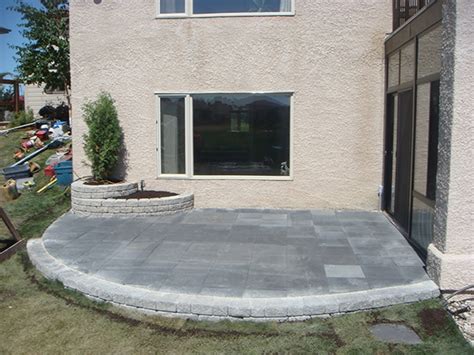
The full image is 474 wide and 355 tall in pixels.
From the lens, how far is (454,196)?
5.43 metres

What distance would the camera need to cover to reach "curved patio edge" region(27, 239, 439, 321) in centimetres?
516

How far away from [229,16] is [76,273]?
6.04 meters

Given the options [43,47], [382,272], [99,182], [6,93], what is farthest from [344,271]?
[6,93]

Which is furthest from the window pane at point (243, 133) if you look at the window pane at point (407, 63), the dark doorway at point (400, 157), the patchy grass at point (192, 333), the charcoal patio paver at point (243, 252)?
the patchy grass at point (192, 333)

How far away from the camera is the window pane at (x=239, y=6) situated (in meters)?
9.95

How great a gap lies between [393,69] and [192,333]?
6287 millimetres

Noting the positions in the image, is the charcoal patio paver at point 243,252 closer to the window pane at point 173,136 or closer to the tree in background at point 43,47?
the window pane at point 173,136

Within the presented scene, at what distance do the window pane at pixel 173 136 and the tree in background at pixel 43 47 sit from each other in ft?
29.4

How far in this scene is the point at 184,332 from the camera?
4926 millimetres

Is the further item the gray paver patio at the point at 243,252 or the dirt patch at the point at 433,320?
the gray paver patio at the point at 243,252

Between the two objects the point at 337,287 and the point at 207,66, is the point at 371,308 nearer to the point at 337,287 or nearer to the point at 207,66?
the point at 337,287

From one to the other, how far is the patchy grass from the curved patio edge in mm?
99

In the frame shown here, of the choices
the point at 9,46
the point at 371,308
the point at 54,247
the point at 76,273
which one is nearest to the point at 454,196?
the point at 371,308

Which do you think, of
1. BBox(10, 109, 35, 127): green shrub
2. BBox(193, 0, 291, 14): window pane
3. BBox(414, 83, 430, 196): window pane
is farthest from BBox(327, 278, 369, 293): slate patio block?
BBox(10, 109, 35, 127): green shrub
